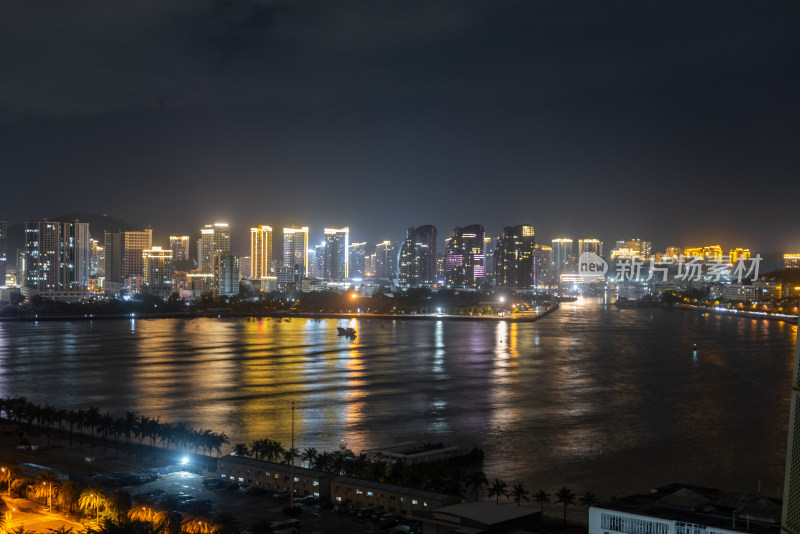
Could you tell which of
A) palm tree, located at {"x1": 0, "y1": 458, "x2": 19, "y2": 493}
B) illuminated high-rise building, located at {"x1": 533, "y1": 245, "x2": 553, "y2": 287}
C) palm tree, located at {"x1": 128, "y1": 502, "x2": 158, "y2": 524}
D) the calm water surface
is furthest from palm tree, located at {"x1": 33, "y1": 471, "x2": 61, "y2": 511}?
illuminated high-rise building, located at {"x1": 533, "y1": 245, "x2": 553, "y2": 287}

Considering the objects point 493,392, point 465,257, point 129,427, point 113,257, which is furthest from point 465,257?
point 129,427

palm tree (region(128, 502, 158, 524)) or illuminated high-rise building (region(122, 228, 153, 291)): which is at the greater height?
illuminated high-rise building (region(122, 228, 153, 291))

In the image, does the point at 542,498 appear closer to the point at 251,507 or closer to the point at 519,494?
the point at 519,494

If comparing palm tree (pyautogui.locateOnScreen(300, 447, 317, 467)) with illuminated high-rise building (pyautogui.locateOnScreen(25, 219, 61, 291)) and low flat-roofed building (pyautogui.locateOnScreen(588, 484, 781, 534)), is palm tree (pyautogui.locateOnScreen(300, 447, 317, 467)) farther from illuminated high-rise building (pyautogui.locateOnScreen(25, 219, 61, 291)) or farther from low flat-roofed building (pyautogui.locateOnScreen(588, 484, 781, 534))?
illuminated high-rise building (pyautogui.locateOnScreen(25, 219, 61, 291))

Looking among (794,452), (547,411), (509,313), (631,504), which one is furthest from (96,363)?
(509,313)

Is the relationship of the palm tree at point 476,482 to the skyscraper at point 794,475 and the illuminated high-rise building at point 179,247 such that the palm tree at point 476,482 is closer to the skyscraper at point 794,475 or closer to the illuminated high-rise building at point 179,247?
the skyscraper at point 794,475

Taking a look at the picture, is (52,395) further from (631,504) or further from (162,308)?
(162,308)
